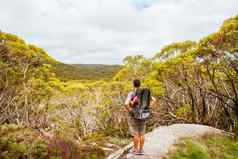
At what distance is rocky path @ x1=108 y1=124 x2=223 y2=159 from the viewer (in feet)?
21.2

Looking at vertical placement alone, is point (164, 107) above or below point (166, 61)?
below

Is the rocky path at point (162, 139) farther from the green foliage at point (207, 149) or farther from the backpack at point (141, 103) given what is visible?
the backpack at point (141, 103)

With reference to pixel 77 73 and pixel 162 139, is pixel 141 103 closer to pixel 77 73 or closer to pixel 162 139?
pixel 162 139

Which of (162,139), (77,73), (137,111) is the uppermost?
(77,73)

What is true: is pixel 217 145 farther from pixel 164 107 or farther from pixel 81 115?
pixel 81 115

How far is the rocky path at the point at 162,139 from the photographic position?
21.2ft

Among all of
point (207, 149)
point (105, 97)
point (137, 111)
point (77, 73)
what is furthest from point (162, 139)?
point (77, 73)

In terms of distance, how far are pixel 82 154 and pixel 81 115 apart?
33.0 feet

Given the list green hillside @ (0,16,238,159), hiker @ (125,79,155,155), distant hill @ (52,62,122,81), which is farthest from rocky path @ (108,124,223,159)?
distant hill @ (52,62,122,81)

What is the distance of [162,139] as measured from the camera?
7625 mm

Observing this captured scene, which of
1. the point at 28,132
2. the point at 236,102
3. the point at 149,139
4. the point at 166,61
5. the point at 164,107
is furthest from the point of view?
the point at 166,61

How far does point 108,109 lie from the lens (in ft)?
57.7

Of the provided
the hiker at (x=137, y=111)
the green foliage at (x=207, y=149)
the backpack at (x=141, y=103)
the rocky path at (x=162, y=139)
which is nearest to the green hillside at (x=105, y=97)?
the green foliage at (x=207, y=149)

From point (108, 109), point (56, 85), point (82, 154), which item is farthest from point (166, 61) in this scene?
point (82, 154)
